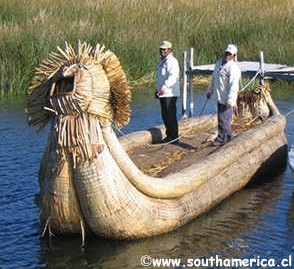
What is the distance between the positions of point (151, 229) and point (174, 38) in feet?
46.7

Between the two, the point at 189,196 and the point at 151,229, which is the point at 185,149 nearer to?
the point at 189,196

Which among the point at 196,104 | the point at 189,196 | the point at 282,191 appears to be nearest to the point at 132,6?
the point at 196,104

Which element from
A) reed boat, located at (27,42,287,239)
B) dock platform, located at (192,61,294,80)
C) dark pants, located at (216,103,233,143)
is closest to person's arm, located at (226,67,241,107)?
dark pants, located at (216,103,233,143)

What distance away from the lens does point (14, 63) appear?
60.0ft

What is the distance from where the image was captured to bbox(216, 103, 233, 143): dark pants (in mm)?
10992

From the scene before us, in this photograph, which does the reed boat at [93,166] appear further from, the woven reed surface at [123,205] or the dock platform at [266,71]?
the dock platform at [266,71]

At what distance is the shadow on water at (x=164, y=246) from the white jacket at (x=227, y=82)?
6.29 ft

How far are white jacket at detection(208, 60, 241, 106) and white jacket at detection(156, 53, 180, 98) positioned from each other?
22.8 inches

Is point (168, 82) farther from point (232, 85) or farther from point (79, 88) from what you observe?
point (79, 88)

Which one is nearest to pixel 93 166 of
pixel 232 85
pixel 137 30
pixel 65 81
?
pixel 65 81

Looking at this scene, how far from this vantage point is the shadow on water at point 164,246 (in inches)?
325

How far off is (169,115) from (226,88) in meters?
0.97

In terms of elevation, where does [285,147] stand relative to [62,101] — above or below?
below

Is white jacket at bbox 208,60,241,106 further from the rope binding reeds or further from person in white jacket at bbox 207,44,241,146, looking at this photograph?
the rope binding reeds
